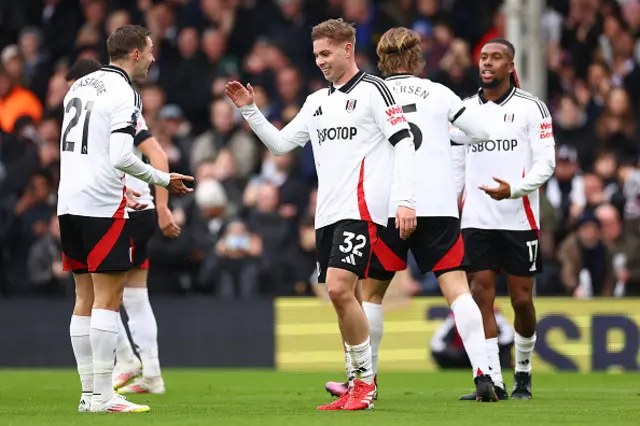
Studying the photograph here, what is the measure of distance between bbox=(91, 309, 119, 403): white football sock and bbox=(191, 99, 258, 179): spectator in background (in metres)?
8.84

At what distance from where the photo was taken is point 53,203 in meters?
16.4

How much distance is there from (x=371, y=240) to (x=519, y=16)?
26.2ft

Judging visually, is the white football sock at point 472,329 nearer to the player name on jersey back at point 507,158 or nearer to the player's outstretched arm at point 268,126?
the player name on jersey back at point 507,158

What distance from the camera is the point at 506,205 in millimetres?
10258

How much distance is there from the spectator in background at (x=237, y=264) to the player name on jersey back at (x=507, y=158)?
5.65 m

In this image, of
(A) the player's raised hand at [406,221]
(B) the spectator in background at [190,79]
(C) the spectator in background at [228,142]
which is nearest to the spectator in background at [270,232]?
(C) the spectator in background at [228,142]

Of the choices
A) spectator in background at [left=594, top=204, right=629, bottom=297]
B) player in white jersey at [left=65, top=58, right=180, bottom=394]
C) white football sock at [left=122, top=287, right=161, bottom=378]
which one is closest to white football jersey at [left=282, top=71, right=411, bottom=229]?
player in white jersey at [left=65, top=58, right=180, bottom=394]

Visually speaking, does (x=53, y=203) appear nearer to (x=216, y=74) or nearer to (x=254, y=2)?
(x=216, y=74)

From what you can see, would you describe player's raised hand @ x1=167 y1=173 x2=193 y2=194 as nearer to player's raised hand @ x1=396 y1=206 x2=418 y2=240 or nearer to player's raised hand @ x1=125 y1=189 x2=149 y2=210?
player's raised hand @ x1=125 y1=189 x2=149 y2=210

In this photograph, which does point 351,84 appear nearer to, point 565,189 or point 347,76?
point 347,76

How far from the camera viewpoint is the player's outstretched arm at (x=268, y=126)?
9.04 m

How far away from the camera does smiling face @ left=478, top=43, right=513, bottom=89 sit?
33.7ft

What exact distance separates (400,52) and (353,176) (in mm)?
1272

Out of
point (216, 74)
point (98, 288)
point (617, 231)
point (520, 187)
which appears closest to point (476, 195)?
point (520, 187)
